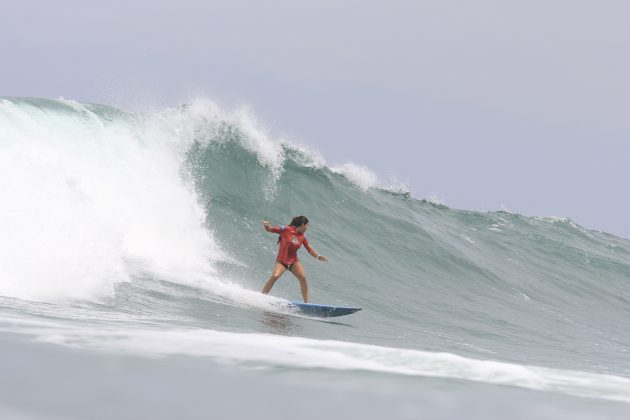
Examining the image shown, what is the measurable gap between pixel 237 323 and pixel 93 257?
89.8 inches

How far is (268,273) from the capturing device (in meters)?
13.8

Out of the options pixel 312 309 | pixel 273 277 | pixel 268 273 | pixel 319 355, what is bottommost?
pixel 319 355

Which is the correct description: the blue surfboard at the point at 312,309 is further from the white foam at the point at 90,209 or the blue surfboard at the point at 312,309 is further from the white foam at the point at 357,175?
the white foam at the point at 357,175

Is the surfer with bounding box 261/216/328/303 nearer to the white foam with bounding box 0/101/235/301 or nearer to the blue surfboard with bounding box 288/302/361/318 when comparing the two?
the blue surfboard with bounding box 288/302/361/318

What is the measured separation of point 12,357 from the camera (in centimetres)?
441

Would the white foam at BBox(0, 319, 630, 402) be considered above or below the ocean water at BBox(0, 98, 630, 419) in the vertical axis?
below

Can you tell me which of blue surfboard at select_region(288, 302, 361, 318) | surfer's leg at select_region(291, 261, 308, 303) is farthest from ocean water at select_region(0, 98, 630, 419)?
surfer's leg at select_region(291, 261, 308, 303)

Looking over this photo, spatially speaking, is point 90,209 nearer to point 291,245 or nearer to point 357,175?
point 291,245

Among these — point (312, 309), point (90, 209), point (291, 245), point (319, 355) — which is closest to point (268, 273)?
point (291, 245)

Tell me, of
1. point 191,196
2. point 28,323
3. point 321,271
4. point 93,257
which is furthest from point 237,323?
point 191,196

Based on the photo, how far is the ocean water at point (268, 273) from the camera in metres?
5.13

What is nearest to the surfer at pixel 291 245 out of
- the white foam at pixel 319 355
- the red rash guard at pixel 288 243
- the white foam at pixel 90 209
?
the red rash guard at pixel 288 243

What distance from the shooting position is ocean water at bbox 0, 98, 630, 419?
5.13 meters

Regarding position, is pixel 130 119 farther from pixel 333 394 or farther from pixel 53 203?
pixel 333 394
